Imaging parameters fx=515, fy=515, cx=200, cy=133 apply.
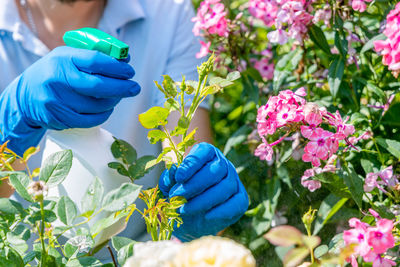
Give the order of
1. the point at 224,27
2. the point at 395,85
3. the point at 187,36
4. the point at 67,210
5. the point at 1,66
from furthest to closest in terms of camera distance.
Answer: the point at 187,36
the point at 1,66
the point at 224,27
the point at 395,85
the point at 67,210

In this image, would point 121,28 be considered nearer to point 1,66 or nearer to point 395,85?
point 1,66

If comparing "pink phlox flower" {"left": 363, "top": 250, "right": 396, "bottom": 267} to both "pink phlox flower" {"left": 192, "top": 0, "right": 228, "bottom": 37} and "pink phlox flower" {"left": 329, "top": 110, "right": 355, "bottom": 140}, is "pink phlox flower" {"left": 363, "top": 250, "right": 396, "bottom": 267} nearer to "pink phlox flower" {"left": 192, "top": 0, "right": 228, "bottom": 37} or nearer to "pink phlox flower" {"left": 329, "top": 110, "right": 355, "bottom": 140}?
"pink phlox flower" {"left": 329, "top": 110, "right": 355, "bottom": 140}

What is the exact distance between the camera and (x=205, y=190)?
3.07 ft

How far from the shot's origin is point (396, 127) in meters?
1.12

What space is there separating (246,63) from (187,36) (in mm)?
391

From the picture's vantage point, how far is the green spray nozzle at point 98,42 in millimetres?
867

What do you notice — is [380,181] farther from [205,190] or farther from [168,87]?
[168,87]

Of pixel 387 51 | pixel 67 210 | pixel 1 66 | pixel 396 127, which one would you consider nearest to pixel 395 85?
pixel 396 127

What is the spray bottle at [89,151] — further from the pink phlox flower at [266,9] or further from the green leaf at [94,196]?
the pink phlox flower at [266,9]

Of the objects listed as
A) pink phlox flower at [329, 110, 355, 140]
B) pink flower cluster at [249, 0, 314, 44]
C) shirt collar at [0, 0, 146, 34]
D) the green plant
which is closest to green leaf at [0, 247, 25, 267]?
the green plant

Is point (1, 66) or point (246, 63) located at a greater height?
point (1, 66)

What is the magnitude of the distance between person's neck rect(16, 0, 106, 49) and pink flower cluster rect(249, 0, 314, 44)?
0.62 metres

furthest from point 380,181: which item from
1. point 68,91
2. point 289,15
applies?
point 68,91

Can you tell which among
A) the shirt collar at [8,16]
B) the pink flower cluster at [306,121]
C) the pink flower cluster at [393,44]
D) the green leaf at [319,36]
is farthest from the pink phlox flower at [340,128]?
the shirt collar at [8,16]
